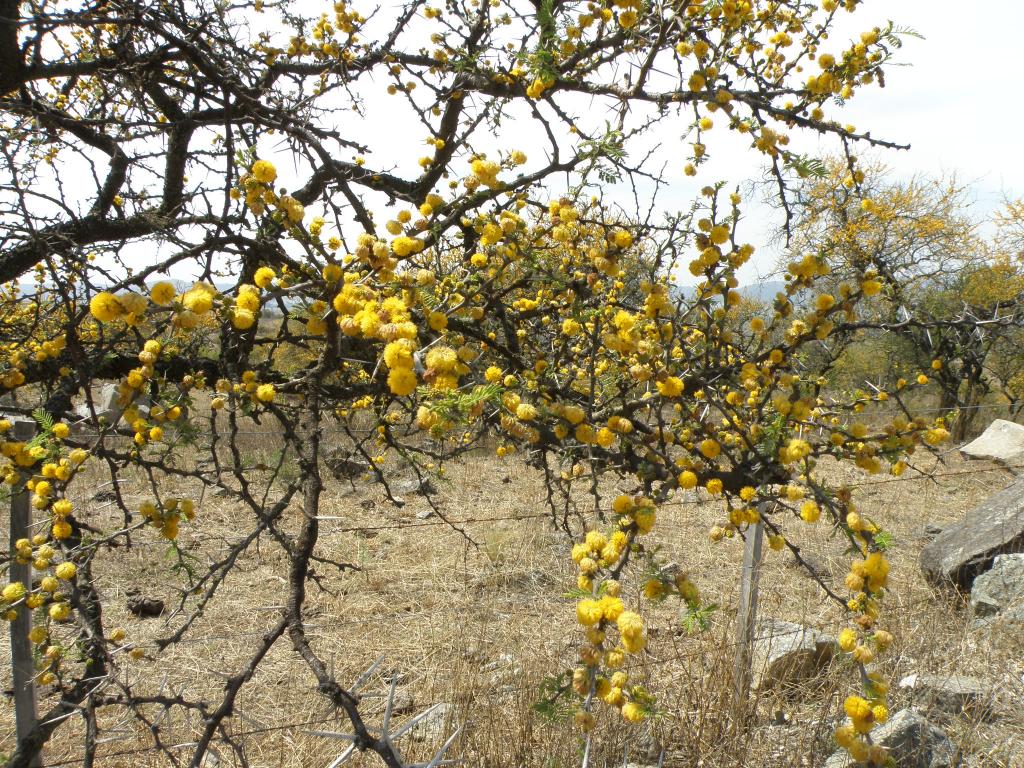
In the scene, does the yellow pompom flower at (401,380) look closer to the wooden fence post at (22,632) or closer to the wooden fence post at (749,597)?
the wooden fence post at (22,632)

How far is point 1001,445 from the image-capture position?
36.1 ft

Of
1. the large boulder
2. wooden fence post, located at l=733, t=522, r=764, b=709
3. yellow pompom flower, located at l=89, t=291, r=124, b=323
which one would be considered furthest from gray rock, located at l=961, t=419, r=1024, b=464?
yellow pompom flower, located at l=89, t=291, r=124, b=323

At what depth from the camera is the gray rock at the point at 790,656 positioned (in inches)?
A: 142

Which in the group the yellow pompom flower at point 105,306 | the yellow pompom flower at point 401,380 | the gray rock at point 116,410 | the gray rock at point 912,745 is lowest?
the gray rock at point 912,745

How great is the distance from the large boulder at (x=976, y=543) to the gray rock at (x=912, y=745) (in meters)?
3.01

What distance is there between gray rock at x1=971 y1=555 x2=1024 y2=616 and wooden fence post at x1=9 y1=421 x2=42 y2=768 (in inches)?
216

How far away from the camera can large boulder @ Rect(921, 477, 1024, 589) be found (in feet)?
17.3

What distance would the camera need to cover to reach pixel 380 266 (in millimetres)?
1231

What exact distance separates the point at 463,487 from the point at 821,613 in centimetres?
Result: 536

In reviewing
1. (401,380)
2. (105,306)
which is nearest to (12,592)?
(105,306)

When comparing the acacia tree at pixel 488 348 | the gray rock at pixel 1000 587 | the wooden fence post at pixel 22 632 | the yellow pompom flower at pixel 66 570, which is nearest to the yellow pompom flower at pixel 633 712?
the acacia tree at pixel 488 348

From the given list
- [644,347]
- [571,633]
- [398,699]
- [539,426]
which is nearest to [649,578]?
[539,426]

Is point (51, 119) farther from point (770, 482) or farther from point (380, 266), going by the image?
point (770, 482)

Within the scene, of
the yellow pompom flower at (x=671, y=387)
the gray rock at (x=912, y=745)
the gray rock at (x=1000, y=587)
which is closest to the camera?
the yellow pompom flower at (x=671, y=387)
